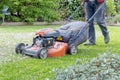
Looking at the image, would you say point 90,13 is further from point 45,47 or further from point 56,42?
point 45,47

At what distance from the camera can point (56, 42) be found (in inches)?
192

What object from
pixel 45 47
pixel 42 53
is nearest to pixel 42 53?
pixel 42 53

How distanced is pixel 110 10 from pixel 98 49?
8.80 meters

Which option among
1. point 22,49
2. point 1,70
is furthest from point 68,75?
point 22,49

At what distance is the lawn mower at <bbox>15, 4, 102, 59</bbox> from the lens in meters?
4.62

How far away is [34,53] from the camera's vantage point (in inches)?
182

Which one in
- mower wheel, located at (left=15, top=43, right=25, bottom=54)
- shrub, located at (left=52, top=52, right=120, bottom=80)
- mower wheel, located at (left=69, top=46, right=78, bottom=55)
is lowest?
mower wheel, located at (left=69, top=46, right=78, bottom=55)

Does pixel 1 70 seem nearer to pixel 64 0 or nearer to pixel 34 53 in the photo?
pixel 34 53

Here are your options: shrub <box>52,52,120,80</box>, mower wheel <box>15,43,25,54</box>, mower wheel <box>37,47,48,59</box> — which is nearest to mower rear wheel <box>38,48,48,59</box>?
mower wheel <box>37,47,48,59</box>

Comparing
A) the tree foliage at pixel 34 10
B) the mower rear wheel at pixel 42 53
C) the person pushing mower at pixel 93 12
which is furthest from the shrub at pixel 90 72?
the tree foliage at pixel 34 10

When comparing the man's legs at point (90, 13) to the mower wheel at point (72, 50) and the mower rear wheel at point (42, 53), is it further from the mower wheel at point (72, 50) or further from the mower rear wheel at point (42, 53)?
the mower rear wheel at point (42, 53)

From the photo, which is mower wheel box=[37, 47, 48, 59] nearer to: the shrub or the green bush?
the shrub

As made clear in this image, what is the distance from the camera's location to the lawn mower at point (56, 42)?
15.2 ft

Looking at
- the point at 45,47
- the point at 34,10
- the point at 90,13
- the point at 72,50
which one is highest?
the point at 90,13
